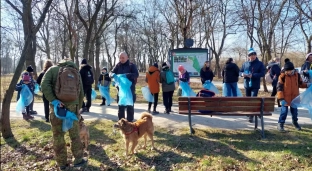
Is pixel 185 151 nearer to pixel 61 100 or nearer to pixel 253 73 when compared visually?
pixel 61 100

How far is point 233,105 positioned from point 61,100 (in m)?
3.56

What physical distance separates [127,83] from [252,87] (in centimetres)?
334

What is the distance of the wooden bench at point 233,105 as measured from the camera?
580 cm

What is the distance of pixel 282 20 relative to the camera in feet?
62.1

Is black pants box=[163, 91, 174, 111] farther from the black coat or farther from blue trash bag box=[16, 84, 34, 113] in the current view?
blue trash bag box=[16, 84, 34, 113]

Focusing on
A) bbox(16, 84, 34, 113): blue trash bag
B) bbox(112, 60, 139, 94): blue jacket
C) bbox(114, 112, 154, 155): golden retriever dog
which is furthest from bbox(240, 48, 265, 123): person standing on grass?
bbox(16, 84, 34, 113): blue trash bag

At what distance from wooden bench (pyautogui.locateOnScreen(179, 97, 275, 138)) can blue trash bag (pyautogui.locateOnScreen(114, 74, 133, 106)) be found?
1.32 metres

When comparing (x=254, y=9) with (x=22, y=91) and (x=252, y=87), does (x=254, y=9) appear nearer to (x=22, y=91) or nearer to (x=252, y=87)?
(x=252, y=87)

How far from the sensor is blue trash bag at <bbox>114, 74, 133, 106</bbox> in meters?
6.56

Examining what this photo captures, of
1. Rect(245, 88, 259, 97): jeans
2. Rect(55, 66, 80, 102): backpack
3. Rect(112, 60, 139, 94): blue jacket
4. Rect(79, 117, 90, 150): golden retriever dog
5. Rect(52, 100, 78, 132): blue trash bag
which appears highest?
Rect(112, 60, 139, 94): blue jacket

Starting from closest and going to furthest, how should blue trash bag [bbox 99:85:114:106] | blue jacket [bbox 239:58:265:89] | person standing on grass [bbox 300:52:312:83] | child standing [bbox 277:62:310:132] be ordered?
child standing [bbox 277:62:310:132] < person standing on grass [bbox 300:52:312:83] < blue jacket [bbox 239:58:265:89] < blue trash bag [bbox 99:85:114:106]

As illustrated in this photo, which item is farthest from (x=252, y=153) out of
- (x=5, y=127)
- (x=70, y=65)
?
(x=5, y=127)

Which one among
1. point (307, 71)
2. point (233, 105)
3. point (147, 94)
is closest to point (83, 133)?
point (233, 105)

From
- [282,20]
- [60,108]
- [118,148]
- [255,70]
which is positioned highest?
[282,20]
